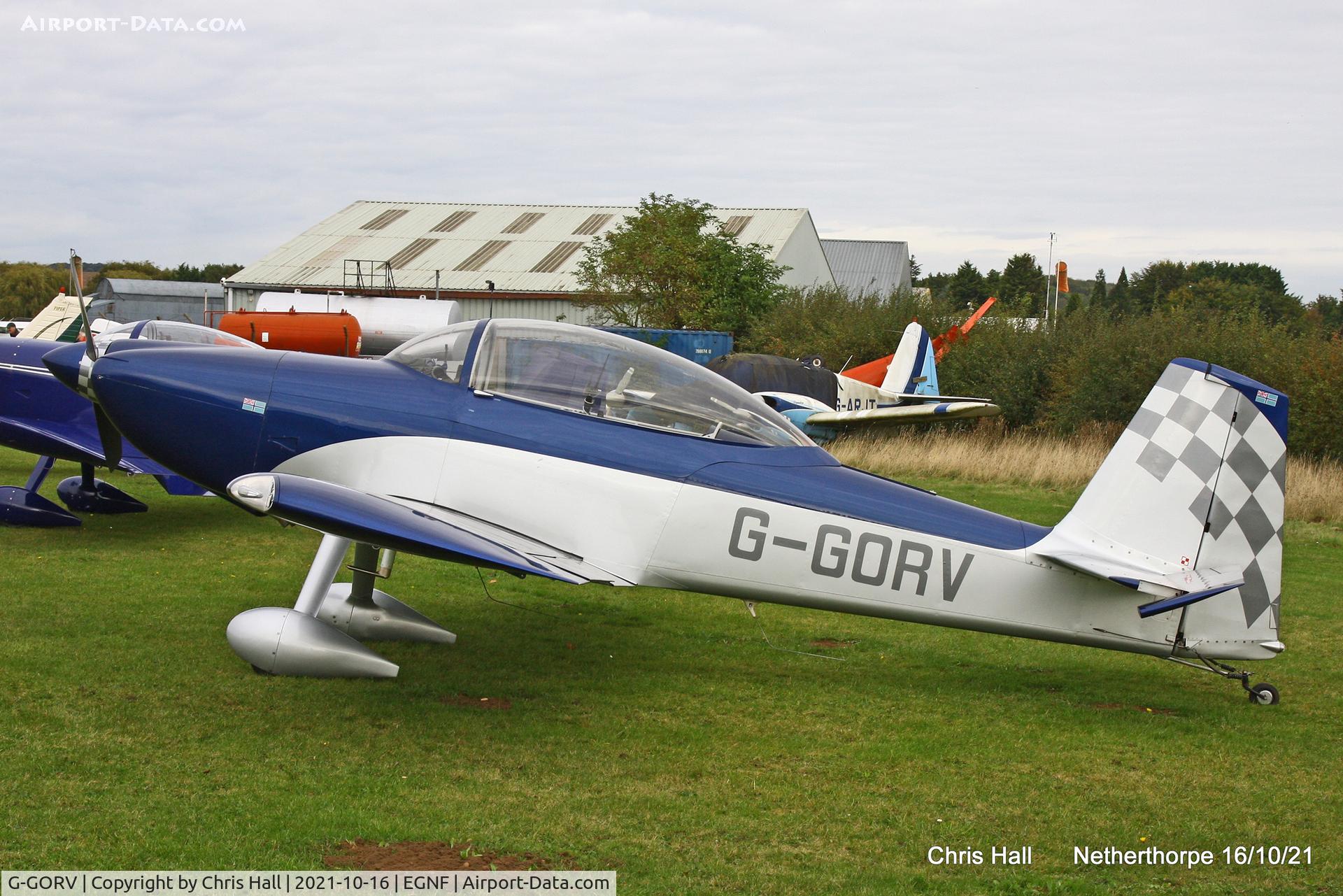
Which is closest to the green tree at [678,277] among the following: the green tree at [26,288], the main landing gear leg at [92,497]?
the main landing gear leg at [92,497]

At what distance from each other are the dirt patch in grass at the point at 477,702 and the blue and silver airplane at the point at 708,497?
0.42 meters

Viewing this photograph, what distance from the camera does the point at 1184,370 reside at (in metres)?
6.02

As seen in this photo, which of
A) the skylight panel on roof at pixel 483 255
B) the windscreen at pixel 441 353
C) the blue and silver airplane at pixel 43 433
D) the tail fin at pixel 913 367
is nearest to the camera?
the windscreen at pixel 441 353

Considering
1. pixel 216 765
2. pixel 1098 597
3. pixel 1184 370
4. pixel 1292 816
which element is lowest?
pixel 216 765

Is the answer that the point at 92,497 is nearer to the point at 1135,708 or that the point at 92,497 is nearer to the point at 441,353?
the point at 441,353

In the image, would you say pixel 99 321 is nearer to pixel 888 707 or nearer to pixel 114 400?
pixel 114 400

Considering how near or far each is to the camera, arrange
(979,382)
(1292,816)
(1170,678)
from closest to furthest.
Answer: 1. (1292,816)
2. (1170,678)
3. (979,382)

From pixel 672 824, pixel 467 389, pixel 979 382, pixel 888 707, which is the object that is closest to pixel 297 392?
pixel 467 389

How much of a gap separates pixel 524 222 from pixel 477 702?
3875cm

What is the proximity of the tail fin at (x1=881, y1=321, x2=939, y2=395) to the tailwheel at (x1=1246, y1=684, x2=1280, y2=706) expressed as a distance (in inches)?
606

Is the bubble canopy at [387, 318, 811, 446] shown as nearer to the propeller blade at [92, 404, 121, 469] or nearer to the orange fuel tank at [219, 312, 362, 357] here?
the propeller blade at [92, 404, 121, 469]

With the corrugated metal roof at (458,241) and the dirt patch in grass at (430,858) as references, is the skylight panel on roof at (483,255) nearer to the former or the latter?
the corrugated metal roof at (458,241)

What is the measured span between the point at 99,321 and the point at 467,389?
12192mm

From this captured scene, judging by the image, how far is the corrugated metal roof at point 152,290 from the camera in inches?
1839
